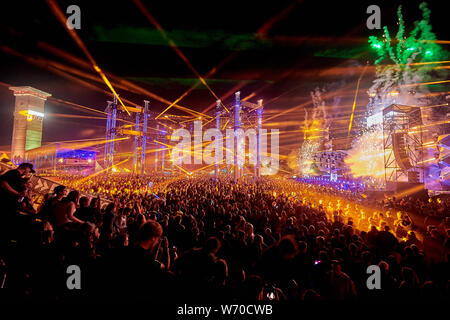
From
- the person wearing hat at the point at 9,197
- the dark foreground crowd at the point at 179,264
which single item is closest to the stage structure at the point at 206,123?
the dark foreground crowd at the point at 179,264

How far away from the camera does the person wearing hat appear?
11.7 ft

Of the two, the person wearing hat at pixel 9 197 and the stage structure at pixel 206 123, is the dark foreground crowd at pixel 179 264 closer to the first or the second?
the person wearing hat at pixel 9 197

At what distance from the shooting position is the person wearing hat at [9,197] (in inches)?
140

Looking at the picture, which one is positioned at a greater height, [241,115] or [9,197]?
[241,115]

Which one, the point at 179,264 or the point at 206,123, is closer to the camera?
the point at 179,264

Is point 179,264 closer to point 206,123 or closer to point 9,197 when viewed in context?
point 9,197

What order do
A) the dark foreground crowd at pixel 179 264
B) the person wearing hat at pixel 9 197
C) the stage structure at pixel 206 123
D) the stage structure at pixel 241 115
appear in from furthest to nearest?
the stage structure at pixel 206 123 < the stage structure at pixel 241 115 < the person wearing hat at pixel 9 197 < the dark foreground crowd at pixel 179 264

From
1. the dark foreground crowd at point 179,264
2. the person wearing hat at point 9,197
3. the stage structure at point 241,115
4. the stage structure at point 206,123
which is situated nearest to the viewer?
the dark foreground crowd at point 179,264

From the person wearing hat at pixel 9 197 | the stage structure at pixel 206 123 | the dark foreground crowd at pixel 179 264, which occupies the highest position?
the stage structure at pixel 206 123

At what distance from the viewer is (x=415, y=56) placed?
98.5 feet

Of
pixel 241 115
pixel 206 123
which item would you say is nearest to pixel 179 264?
pixel 241 115

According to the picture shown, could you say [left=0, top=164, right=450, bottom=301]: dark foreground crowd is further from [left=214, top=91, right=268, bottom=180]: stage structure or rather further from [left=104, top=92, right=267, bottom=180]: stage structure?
[left=214, top=91, right=268, bottom=180]: stage structure

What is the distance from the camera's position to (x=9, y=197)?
379 cm
